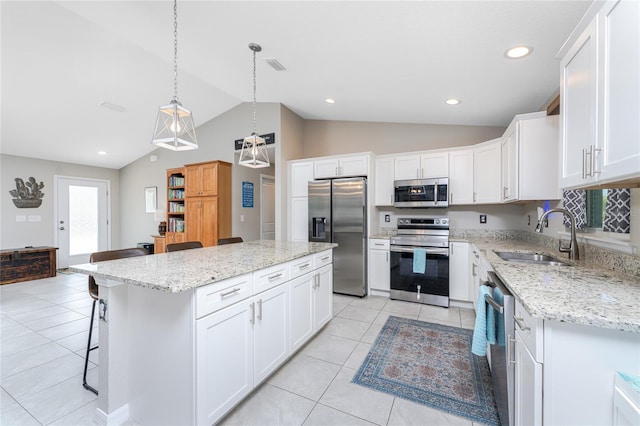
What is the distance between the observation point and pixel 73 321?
3.16 meters

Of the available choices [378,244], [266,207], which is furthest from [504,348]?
[266,207]

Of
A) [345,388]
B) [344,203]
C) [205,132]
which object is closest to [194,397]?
[345,388]

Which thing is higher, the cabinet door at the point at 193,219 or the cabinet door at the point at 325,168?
the cabinet door at the point at 325,168

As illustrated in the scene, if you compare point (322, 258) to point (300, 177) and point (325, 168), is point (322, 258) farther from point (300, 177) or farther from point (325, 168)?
point (300, 177)

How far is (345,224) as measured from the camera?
405cm

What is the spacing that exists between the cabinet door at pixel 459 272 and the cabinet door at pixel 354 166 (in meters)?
1.59

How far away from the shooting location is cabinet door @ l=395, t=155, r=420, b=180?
3.94m

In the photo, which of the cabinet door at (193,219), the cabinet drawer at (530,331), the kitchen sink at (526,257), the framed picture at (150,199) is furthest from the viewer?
the framed picture at (150,199)

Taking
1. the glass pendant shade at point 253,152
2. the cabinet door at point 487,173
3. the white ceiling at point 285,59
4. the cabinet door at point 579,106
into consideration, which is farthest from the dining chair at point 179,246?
the cabinet door at point 487,173

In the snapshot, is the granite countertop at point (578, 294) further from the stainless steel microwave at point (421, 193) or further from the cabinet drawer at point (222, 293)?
the stainless steel microwave at point (421, 193)

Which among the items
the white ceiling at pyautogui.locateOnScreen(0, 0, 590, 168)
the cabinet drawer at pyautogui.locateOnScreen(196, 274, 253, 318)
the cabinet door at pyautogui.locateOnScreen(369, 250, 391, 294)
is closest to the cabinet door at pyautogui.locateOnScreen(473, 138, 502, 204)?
the white ceiling at pyautogui.locateOnScreen(0, 0, 590, 168)

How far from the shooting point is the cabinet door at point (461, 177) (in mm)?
3648

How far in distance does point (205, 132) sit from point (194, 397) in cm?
503

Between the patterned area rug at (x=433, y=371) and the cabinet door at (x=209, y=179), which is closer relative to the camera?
the patterned area rug at (x=433, y=371)
